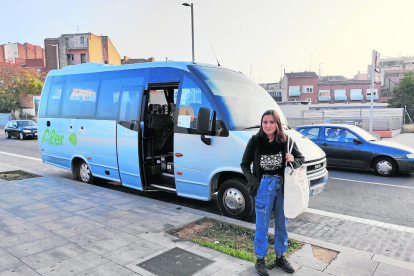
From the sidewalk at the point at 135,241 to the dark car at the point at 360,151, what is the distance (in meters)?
4.28

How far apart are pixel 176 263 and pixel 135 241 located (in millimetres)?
855

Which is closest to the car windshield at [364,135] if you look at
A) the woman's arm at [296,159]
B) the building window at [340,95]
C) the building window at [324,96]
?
the woman's arm at [296,159]

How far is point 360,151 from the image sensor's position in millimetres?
9320

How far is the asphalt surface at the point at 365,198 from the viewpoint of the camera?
582 cm

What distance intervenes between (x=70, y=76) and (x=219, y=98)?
4.85 m

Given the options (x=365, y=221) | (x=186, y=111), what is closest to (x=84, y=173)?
(x=186, y=111)

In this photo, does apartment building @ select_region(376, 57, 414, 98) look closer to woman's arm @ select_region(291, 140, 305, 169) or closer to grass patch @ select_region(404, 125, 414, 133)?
grass patch @ select_region(404, 125, 414, 133)

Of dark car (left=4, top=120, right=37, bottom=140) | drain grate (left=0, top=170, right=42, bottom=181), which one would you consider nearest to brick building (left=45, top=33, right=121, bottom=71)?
dark car (left=4, top=120, right=37, bottom=140)

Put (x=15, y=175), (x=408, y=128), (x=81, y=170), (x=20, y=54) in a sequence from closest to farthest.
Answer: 1. (x=81, y=170)
2. (x=15, y=175)
3. (x=408, y=128)
4. (x=20, y=54)

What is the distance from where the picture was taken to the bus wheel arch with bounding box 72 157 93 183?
7937 millimetres

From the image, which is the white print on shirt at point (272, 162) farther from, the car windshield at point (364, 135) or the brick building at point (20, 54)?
the brick building at point (20, 54)

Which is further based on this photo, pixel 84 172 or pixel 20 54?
pixel 20 54

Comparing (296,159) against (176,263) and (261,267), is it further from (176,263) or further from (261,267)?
(176,263)

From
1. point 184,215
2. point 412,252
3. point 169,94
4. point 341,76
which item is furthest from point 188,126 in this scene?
point 341,76
